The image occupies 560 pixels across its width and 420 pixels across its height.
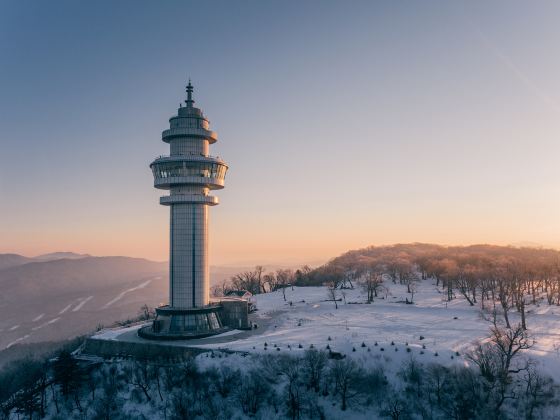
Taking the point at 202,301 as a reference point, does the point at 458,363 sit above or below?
below

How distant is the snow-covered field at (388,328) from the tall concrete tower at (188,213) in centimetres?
1071

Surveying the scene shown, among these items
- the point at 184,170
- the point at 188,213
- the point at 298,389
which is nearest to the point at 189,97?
the point at 184,170

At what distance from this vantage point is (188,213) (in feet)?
229

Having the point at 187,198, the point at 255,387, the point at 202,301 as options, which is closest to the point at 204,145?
the point at 187,198

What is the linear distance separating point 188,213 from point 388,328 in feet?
125

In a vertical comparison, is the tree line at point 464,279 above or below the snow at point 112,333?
above

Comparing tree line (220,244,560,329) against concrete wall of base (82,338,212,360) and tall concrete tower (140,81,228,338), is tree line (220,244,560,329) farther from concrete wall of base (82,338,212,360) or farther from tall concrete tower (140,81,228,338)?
concrete wall of base (82,338,212,360)

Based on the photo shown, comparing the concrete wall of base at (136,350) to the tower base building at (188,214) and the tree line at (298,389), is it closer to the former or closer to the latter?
the tree line at (298,389)

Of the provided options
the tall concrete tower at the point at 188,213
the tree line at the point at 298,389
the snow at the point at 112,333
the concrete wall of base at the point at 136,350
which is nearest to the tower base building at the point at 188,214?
the tall concrete tower at the point at 188,213

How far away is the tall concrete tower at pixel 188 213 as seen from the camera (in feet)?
225

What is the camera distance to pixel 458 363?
50125 millimetres

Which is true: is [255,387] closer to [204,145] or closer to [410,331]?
[410,331]

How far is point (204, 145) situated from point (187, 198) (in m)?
9.74

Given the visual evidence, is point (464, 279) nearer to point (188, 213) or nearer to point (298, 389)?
point (298, 389)
